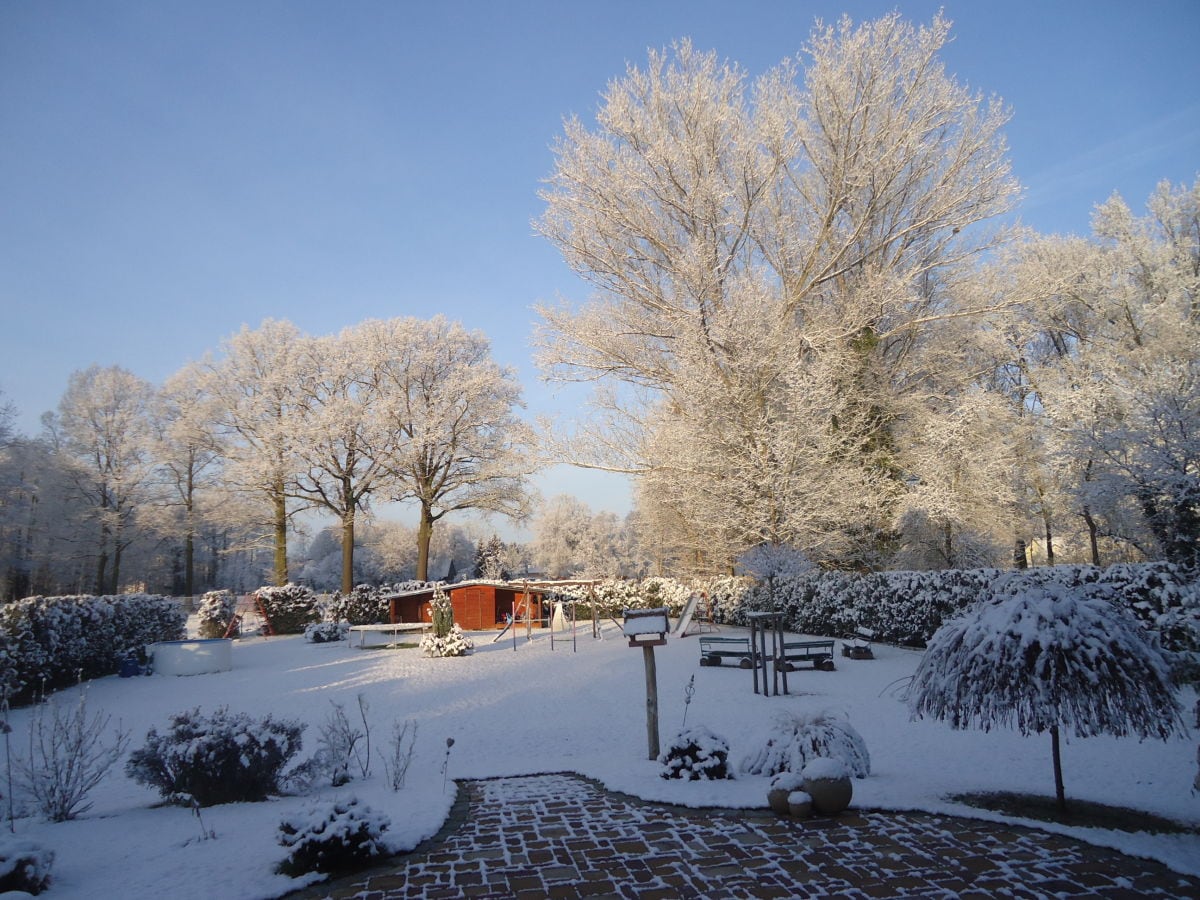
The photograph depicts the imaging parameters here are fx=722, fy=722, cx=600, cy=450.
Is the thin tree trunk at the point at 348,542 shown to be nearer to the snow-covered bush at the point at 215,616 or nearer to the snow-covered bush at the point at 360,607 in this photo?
the snow-covered bush at the point at 360,607

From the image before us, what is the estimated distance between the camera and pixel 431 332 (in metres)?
30.7

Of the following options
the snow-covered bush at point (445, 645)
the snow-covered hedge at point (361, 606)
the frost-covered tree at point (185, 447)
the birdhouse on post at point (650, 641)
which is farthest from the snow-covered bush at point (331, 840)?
the frost-covered tree at point (185, 447)

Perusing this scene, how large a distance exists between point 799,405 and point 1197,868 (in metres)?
14.4

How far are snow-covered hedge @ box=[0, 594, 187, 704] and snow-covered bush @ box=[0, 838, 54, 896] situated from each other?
551 cm

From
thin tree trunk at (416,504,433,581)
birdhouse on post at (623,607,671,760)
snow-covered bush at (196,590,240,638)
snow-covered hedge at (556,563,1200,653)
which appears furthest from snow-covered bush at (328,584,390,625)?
birdhouse on post at (623,607,671,760)

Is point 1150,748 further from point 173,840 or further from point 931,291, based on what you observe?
point 931,291

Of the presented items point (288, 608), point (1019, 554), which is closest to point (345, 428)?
point (288, 608)

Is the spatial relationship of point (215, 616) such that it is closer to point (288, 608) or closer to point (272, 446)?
point (288, 608)

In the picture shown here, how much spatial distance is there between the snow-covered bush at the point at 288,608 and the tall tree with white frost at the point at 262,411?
280 cm

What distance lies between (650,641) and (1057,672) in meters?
3.61

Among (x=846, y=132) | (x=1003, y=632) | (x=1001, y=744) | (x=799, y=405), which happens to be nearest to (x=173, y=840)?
(x=1003, y=632)

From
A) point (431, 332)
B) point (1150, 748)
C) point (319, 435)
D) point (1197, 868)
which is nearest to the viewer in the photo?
point (1197, 868)

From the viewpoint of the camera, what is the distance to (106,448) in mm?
31125

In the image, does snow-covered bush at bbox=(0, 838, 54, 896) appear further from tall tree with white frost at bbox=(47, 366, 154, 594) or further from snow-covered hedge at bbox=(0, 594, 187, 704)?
tall tree with white frost at bbox=(47, 366, 154, 594)
